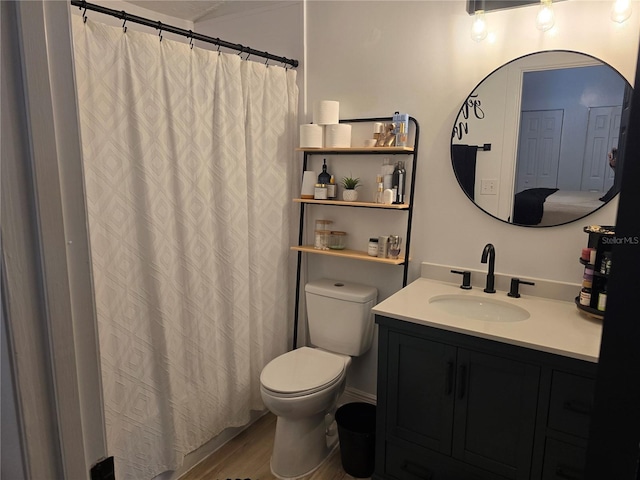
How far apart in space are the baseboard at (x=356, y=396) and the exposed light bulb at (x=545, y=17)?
2113mm

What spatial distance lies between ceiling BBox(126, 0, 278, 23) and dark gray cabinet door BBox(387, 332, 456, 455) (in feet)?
7.02

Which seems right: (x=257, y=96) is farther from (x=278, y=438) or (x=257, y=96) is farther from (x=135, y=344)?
(x=278, y=438)

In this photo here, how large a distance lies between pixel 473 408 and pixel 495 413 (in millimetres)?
84

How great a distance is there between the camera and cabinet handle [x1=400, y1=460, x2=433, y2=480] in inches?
76.6

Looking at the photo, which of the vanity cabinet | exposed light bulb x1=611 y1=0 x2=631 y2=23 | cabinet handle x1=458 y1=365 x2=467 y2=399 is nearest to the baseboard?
the vanity cabinet

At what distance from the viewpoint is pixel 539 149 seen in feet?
6.65

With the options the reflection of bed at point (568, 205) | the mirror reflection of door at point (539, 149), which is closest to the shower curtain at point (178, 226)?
the mirror reflection of door at point (539, 149)

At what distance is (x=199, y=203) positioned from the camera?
2.10 meters

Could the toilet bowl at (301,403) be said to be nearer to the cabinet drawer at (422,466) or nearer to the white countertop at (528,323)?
the cabinet drawer at (422,466)

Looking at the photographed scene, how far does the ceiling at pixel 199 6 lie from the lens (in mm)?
2643

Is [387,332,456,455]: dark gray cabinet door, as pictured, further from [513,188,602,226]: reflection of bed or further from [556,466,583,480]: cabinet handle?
[513,188,602,226]: reflection of bed

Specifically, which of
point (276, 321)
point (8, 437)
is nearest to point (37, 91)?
point (8, 437)

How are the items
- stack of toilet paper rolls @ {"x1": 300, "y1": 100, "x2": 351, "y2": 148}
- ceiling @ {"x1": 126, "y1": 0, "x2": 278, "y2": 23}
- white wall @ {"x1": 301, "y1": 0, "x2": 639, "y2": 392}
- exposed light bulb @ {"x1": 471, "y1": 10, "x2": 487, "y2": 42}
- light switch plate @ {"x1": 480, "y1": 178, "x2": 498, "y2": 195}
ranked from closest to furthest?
white wall @ {"x1": 301, "y1": 0, "x2": 639, "y2": 392} < exposed light bulb @ {"x1": 471, "y1": 10, "x2": 487, "y2": 42} < light switch plate @ {"x1": 480, "y1": 178, "x2": 498, "y2": 195} < stack of toilet paper rolls @ {"x1": 300, "y1": 100, "x2": 351, "y2": 148} < ceiling @ {"x1": 126, "y1": 0, "x2": 278, "y2": 23}

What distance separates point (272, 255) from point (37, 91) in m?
2.03
